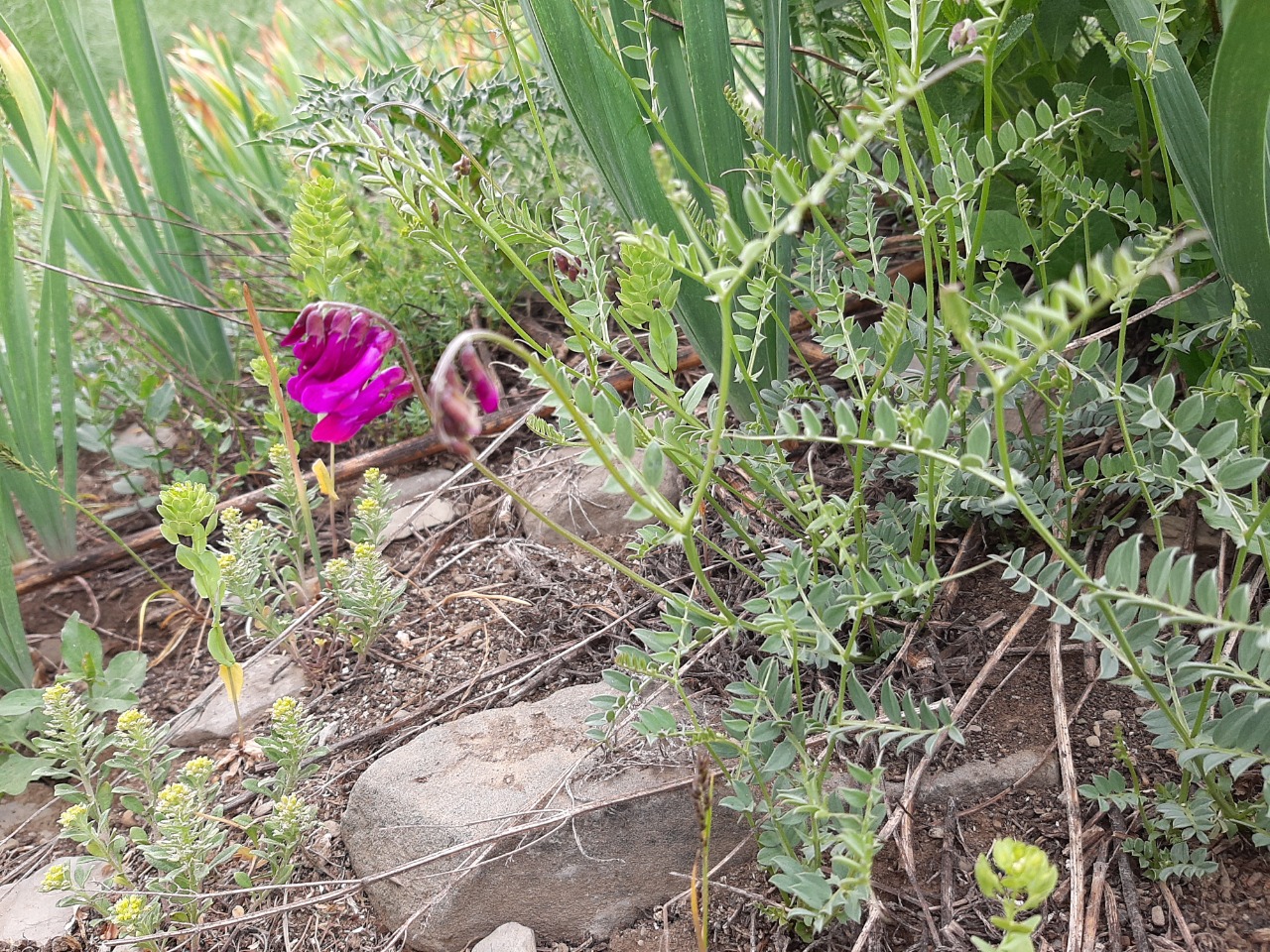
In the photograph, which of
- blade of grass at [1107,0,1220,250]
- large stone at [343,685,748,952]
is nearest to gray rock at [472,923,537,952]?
large stone at [343,685,748,952]

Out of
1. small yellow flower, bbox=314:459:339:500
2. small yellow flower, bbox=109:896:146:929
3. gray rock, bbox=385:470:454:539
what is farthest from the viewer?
gray rock, bbox=385:470:454:539

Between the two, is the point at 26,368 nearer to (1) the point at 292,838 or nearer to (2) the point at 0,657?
(2) the point at 0,657

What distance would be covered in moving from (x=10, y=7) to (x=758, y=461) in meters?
2.46

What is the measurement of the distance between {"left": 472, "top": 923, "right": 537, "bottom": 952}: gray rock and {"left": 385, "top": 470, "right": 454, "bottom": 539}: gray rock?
0.64 m

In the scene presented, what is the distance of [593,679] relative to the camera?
1.14m

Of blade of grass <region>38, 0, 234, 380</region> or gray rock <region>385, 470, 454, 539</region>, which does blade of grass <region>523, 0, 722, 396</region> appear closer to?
gray rock <region>385, 470, 454, 539</region>

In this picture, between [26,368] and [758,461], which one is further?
[26,368]

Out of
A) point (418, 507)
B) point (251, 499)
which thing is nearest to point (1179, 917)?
point (418, 507)

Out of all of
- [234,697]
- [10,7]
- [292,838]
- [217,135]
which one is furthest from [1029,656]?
[10,7]

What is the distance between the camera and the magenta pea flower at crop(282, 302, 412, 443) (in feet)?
2.70

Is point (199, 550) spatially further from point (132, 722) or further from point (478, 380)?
point (478, 380)

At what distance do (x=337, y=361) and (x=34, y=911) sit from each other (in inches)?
29.7

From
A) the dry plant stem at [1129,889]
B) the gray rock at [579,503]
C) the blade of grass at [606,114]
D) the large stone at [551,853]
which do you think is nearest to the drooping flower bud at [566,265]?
the blade of grass at [606,114]

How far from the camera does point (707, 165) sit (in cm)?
114
